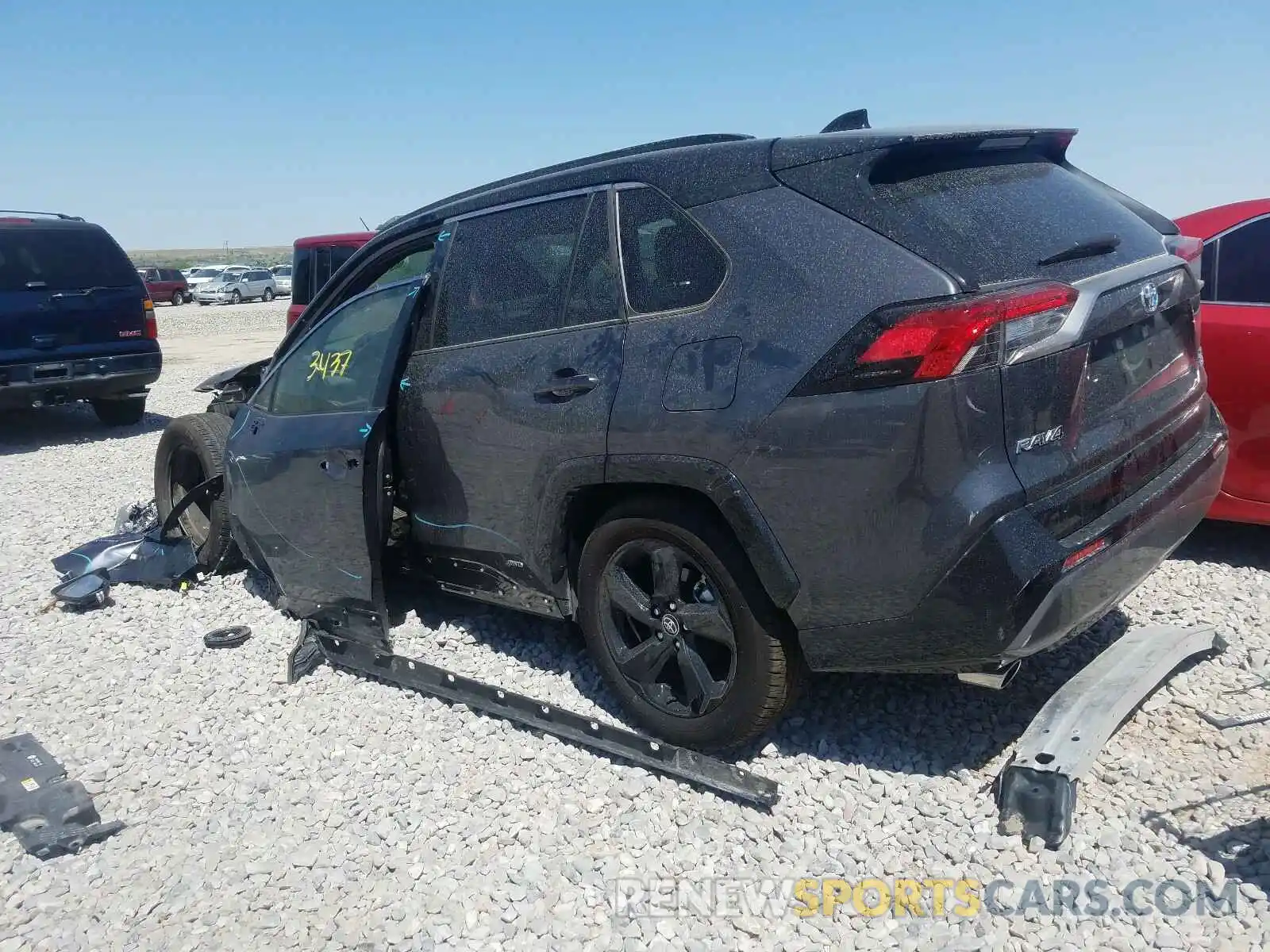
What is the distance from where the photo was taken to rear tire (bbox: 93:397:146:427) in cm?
1104

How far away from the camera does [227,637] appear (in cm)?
472

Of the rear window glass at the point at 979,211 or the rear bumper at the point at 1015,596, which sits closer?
the rear bumper at the point at 1015,596

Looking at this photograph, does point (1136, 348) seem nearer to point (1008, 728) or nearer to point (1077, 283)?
point (1077, 283)

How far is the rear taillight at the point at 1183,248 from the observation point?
11.4ft

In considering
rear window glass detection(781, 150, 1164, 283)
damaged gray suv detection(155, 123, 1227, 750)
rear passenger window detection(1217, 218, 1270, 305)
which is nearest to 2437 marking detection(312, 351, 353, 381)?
damaged gray suv detection(155, 123, 1227, 750)

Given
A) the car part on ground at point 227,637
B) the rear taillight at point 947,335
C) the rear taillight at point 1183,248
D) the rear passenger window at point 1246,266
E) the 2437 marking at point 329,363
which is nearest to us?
the rear taillight at point 947,335

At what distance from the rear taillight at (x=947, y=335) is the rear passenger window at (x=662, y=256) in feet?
1.91

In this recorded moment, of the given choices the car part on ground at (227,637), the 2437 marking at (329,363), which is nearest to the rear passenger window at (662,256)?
the 2437 marking at (329,363)

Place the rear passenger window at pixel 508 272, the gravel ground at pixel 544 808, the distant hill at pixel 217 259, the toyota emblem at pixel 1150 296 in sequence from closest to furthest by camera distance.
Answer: the gravel ground at pixel 544 808 → the toyota emblem at pixel 1150 296 → the rear passenger window at pixel 508 272 → the distant hill at pixel 217 259

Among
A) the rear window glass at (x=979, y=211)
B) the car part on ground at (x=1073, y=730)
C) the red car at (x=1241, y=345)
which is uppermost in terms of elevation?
the rear window glass at (x=979, y=211)

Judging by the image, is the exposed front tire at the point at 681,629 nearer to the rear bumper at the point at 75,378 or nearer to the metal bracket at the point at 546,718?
the metal bracket at the point at 546,718

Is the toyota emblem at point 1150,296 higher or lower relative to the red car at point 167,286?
higher

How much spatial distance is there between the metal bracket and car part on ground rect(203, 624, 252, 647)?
44cm

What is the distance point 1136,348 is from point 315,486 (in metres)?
3.09
